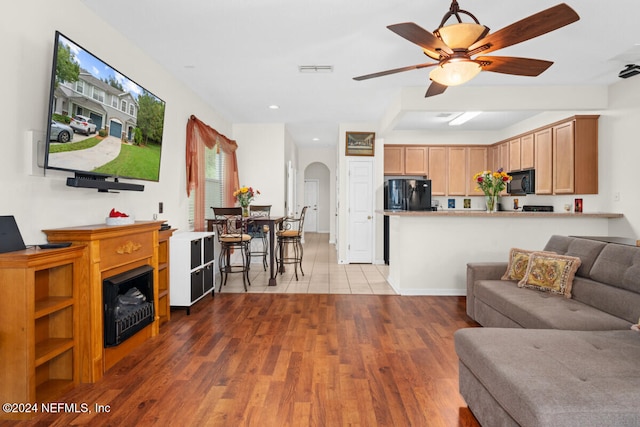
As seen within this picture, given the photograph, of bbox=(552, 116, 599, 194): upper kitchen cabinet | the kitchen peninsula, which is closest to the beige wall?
the kitchen peninsula

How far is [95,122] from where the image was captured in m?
2.68

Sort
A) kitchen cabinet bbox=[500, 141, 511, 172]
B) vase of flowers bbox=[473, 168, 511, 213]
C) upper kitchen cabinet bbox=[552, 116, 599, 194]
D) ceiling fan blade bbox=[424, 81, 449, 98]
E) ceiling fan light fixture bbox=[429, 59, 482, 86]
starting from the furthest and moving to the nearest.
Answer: kitchen cabinet bbox=[500, 141, 511, 172] → upper kitchen cabinet bbox=[552, 116, 599, 194] → vase of flowers bbox=[473, 168, 511, 213] → ceiling fan blade bbox=[424, 81, 449, 98] → ceiling fan light fixture bbox=[429, 59, 482, 86]

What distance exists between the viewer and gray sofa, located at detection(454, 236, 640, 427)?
4.60 feet

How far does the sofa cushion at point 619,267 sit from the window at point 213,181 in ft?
15.2

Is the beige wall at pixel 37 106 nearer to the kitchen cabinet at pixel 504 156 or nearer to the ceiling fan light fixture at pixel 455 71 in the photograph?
the ceiling fan light fixture at pixel 455 71

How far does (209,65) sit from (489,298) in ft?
11.8

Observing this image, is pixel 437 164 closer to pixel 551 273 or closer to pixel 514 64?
pixel 551 273

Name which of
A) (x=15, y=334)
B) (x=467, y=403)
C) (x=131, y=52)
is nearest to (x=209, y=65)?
(x=131, y=52)

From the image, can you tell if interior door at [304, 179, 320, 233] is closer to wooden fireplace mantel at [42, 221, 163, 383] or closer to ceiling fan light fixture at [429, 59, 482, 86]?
wooden fireplace mantel at [42, 221, 163, 383]

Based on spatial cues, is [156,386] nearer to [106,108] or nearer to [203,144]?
[106,108]

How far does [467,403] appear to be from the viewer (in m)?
2.11

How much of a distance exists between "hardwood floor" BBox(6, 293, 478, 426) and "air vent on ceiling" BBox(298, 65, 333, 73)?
8.55 ft

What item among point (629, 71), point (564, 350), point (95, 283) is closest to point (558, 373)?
point (564, 350)

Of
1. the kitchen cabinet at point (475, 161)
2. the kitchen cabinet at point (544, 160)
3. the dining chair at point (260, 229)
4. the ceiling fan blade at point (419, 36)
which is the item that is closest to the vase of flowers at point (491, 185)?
the kitchen cabinet at point (544, 160)
